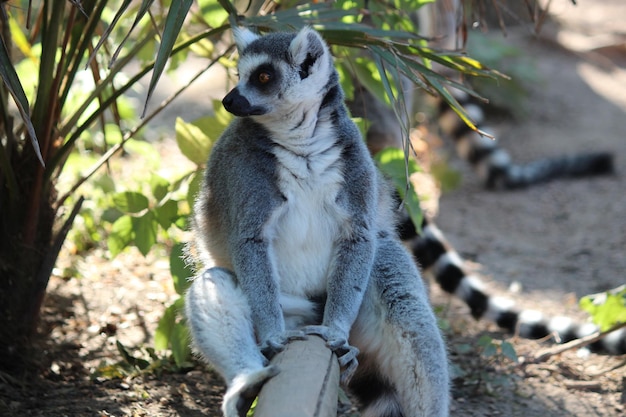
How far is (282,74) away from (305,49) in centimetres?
13

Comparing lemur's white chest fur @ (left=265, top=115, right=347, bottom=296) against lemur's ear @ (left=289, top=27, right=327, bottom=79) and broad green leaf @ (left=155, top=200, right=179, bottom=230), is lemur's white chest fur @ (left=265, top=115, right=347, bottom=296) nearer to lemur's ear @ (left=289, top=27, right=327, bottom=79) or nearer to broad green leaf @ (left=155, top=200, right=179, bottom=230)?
lemur's ear @ (left=289, top=27, right=327, bottom=79)

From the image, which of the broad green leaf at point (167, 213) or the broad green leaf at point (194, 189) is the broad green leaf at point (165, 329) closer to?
the broad green leaf at point (167, 213)

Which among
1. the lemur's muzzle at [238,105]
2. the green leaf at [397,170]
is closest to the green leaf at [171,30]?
the lemur's muzzle at [238,105]

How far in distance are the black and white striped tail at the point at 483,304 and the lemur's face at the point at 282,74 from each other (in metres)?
1.67

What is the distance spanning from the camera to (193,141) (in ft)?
13.0

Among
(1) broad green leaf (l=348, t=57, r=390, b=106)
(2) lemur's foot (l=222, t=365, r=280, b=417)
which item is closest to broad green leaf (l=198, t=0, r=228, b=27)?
(1) broad green leaf (l=348, t=57, r=390, b=106)

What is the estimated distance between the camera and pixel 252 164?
306cm

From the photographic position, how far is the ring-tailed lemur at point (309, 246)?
2.94 meters

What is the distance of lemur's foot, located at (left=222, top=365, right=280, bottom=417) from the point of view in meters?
2.51

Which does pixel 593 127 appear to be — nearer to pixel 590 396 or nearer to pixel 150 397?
pixel 590 396

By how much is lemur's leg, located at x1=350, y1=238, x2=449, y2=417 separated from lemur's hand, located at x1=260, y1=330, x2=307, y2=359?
15.6 inches

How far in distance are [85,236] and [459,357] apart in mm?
2731

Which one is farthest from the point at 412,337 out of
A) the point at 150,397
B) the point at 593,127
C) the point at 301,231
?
the point at 593,127

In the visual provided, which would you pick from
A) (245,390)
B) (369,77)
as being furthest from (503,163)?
(245,390)
